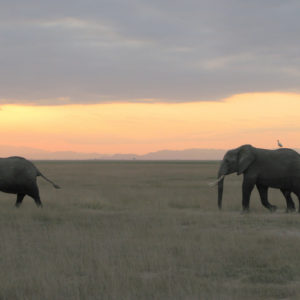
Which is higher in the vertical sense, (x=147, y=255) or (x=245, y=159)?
(x=245, y=159)

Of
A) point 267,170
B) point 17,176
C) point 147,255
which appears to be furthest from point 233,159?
point 147,255

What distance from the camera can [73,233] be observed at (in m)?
10.9

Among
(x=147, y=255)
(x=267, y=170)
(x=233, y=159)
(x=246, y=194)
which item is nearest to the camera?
(x=147, y=255)

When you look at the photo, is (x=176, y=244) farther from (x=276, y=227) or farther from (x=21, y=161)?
(x=21, y=161)

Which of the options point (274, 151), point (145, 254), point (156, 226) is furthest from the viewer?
point (274, 151)

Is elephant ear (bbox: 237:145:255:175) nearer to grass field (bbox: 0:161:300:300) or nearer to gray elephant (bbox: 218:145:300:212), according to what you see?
gray elephant (bbox: 218:145:300:212)

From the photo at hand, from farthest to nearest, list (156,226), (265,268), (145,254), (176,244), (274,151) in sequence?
(274,151) < (156,226) < (176,244) < (145,254) < (265,268)

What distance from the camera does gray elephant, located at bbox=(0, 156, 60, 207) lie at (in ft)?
49.9

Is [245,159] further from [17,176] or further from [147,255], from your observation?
[147,255]

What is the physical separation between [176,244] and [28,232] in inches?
150

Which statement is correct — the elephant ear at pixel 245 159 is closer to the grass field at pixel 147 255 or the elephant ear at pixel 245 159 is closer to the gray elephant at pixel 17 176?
the grass field at pixel 147 255

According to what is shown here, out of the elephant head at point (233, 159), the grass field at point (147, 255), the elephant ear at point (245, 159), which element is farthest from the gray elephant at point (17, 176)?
the elephant ear at point (245, 159)

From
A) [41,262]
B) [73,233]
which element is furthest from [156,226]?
[41,262]

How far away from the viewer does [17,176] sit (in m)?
15.3
